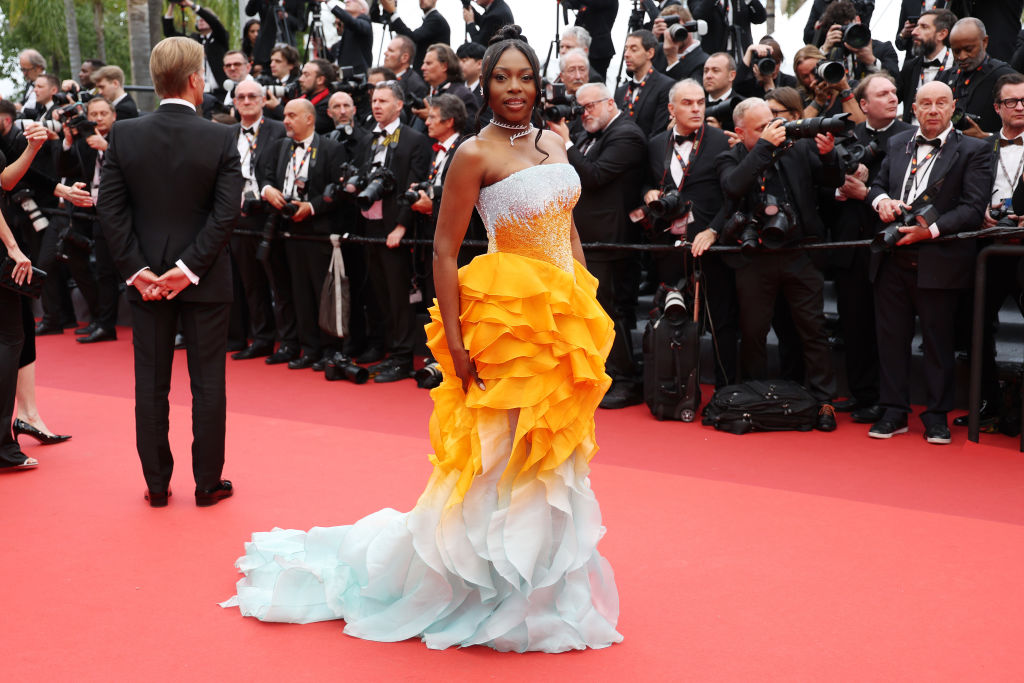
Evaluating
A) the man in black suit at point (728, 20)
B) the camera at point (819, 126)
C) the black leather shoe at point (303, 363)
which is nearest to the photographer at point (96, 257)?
the black leather shoe at point (303, 363)

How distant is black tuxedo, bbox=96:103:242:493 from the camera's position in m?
4.07

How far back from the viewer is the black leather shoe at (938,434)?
5391 millimetres

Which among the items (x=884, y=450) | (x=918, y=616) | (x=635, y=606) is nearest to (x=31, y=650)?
(x=635, y=606)

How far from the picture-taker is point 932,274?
5.41 meters

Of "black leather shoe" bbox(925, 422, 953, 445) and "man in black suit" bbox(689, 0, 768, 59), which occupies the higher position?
"man in black suit" bbox(689, 0, 768, 59)

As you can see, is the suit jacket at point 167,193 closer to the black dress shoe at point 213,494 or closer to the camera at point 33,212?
the black dress shoe at point 213,494

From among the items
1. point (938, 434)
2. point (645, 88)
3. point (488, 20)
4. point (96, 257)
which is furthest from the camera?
point (488, 20)

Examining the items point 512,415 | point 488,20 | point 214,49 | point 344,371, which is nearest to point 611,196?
point 344,371

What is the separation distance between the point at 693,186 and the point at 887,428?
1.81 metres

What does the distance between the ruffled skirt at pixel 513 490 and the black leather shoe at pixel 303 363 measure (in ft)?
15.3

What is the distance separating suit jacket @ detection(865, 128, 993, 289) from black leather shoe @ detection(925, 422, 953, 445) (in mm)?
737

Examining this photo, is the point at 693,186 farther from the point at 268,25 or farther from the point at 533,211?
the point at 268,25

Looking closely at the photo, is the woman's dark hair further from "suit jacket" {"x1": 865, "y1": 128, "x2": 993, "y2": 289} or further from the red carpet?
"suit jacket" {"x1": 865, "y1": 128, "x2": 993, "y2": 289}

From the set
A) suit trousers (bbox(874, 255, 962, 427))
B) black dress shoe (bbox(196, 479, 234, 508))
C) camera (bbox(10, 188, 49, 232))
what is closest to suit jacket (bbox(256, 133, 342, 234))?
camera (bbox(10, 188, 49, 232))
